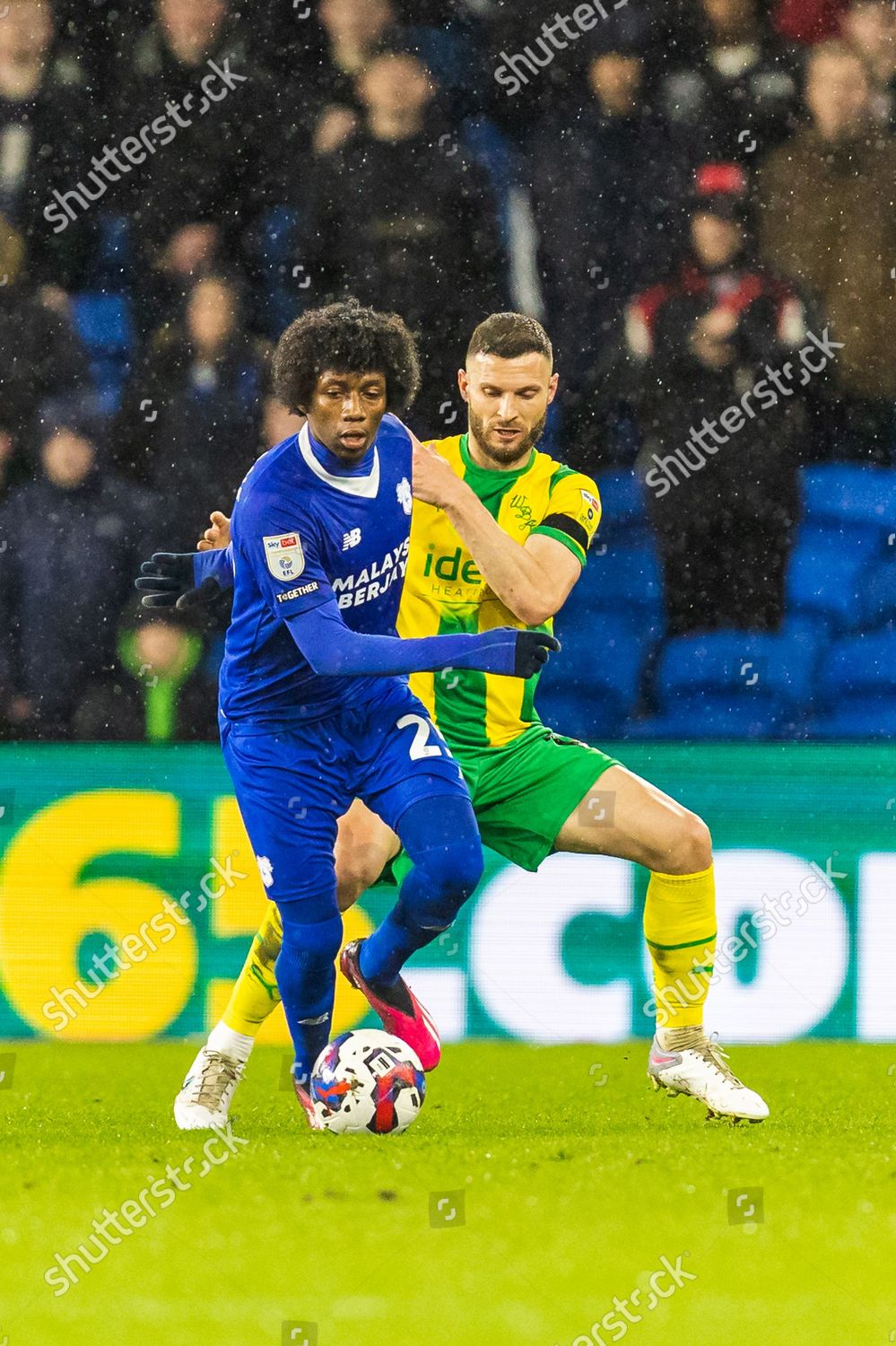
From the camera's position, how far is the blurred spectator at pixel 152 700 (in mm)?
6367

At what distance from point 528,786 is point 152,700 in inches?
90.7

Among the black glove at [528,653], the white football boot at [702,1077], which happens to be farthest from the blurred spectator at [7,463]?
the black glove at [528,653]

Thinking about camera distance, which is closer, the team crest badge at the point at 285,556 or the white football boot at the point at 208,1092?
the team crest badge at the point at 285,556

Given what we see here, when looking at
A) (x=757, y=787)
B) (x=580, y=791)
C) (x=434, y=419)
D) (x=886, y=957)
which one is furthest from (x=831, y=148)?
(x=580, y=791)

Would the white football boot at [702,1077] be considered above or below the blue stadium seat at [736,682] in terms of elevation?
below

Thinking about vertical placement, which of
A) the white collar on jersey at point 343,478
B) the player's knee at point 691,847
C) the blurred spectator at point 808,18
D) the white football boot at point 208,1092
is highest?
the blurred spectator at point 808,18

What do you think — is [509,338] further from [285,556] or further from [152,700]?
[152,700]

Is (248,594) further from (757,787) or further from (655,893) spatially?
(757,787)

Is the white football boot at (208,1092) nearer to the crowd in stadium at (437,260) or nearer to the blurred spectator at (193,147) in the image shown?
the crowd in stadium at (437,260)

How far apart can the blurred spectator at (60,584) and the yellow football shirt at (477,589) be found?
211cm

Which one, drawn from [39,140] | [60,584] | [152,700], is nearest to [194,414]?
[60,584]

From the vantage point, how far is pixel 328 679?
4.05 meters

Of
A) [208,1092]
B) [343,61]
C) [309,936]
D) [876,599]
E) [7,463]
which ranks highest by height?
[343,61]

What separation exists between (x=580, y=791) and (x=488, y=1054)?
1.68m
